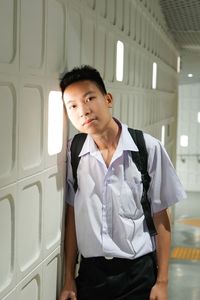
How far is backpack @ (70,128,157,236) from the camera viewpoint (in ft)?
5.64

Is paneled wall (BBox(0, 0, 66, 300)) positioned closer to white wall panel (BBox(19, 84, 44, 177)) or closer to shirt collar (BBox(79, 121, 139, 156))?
white wall panel (BBox(19, 84, 44, 177))

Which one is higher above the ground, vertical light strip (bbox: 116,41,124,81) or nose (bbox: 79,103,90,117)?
vertical light strip (bbox: 116,41,124,81)

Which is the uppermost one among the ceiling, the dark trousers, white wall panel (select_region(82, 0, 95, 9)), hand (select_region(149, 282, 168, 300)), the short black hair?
the ceiling

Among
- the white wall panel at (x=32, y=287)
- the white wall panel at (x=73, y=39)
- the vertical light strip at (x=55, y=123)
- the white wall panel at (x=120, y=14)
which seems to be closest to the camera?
the white wall panel at (x=32, y=287)

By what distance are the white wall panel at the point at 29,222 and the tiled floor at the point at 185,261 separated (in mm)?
3233

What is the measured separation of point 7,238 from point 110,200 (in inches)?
21.3

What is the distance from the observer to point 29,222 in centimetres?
137

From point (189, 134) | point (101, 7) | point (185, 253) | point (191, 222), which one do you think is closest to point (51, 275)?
point (101, 7)

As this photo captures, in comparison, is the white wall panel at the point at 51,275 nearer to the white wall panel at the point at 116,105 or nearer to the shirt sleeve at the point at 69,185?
the shirt sleeve at the point at 69,185

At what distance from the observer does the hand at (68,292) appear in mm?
1708

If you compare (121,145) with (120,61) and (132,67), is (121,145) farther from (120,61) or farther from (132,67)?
(132,67)

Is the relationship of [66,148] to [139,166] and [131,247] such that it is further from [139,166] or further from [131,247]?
[131,247]

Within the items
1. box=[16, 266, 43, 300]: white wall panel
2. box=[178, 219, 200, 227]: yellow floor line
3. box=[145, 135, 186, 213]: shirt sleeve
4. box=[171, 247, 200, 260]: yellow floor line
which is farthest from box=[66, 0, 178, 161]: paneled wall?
box=[178, 219, 200, 227]: yellow floor line

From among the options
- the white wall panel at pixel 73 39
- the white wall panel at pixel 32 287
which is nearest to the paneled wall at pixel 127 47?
the white wall panel at pixel 73 39
